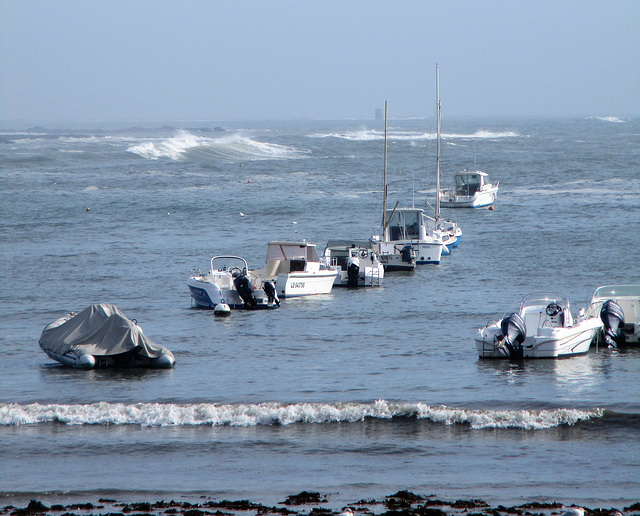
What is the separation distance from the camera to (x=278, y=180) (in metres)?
73.2

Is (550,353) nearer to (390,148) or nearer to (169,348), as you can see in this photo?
(169,348)

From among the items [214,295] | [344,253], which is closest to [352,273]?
[344,253]

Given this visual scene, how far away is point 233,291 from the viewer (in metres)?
28.5

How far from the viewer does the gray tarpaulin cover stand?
66.7ft

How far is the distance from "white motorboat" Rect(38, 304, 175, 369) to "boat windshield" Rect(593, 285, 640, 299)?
1149 cm

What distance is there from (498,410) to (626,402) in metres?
2.66

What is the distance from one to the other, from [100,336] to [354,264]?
13.5 m

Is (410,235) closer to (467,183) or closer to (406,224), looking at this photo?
(406,224)

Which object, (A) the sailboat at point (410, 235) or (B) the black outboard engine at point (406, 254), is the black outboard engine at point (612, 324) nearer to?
(B) the black outboard engine at point (406, 254)

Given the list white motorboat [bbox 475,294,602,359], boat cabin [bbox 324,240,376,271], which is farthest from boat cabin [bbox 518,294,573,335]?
boat cabin [bbox 324,240,376,271]

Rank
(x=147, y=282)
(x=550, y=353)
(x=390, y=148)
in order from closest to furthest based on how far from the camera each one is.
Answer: (x=550, y=353)
(x=147, y=282)
(x=390, y=148)

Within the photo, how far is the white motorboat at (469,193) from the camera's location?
2173 inches

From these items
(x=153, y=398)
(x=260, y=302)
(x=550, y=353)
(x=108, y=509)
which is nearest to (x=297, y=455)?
(x=108, y=509)

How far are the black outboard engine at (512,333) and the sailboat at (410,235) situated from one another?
50.7 feet
